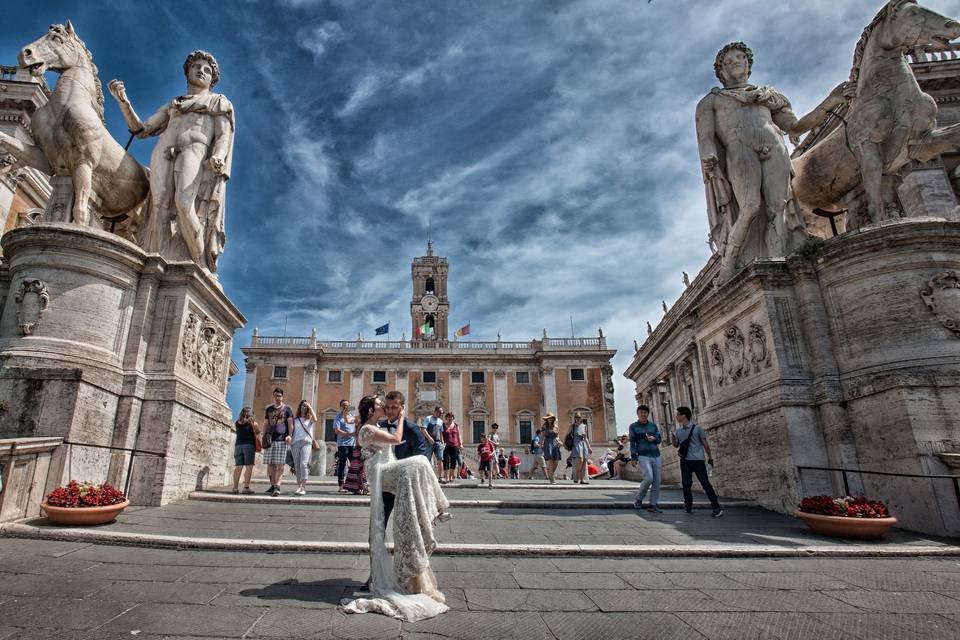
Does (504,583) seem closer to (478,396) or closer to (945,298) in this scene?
(945,298)

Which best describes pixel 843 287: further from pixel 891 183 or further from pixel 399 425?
pixel 399 425

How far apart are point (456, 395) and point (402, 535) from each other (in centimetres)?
4259

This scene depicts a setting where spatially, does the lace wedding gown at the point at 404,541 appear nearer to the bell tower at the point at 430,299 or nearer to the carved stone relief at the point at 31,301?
the carved stone relief at the point at 31,301

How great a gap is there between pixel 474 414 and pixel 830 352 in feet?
129

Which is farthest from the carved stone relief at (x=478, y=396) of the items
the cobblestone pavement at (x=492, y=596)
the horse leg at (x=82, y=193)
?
the cobblestone pavement at (x=492, y=596)

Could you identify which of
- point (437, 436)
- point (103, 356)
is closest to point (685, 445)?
point (437, 436)

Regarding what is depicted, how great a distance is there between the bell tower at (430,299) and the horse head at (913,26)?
52773mm

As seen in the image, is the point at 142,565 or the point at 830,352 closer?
the point at 142,565

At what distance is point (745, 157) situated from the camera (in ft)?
29.2

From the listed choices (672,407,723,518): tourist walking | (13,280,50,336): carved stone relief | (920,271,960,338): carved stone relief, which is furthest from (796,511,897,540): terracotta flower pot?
(13,280,50,336): carved stone relief

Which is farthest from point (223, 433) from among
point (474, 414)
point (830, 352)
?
point (474, 414)

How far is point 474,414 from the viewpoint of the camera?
4547cm

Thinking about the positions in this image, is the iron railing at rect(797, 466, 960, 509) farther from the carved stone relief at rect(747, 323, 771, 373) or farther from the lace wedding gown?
the lace wedding gown

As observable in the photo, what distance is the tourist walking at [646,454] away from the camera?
287 inches
